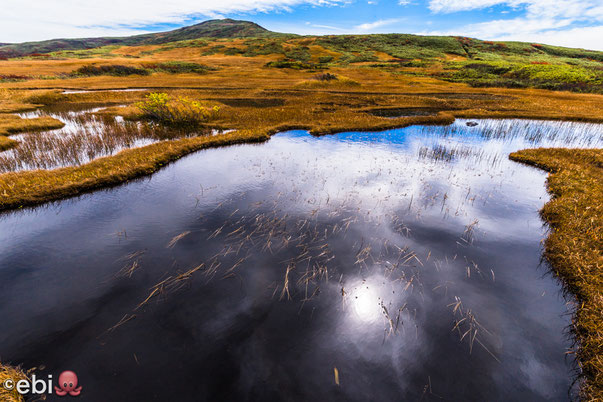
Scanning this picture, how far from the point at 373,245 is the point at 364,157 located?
1225 centimetres

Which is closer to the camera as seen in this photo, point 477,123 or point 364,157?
point 364,157

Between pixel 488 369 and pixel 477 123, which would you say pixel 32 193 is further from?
pixel 477 123

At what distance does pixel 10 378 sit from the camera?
598cm

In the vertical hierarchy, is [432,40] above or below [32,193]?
above

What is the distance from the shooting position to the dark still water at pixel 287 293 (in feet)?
22.0

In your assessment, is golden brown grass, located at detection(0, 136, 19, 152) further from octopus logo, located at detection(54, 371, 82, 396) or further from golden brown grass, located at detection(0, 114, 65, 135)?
octopus logo, located at detection(54, 371, 82, 396)

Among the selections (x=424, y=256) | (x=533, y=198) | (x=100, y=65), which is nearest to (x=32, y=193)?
(x=424, y=256)

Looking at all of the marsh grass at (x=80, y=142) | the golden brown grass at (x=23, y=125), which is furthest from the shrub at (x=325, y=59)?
the golden brown grass at (x=23, y=125)

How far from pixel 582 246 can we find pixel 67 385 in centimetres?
1910

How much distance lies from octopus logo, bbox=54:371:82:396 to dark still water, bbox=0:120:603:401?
173 mm

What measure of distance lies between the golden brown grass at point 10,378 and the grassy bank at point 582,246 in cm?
1385

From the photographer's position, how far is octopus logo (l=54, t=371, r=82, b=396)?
6.16 metres

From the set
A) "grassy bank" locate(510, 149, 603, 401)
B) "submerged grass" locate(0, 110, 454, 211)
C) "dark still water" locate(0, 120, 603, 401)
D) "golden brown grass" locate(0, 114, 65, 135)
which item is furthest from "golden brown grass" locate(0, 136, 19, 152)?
"grassy bank" locate(510, 149, 603, 401)

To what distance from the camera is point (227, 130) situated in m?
29.8
